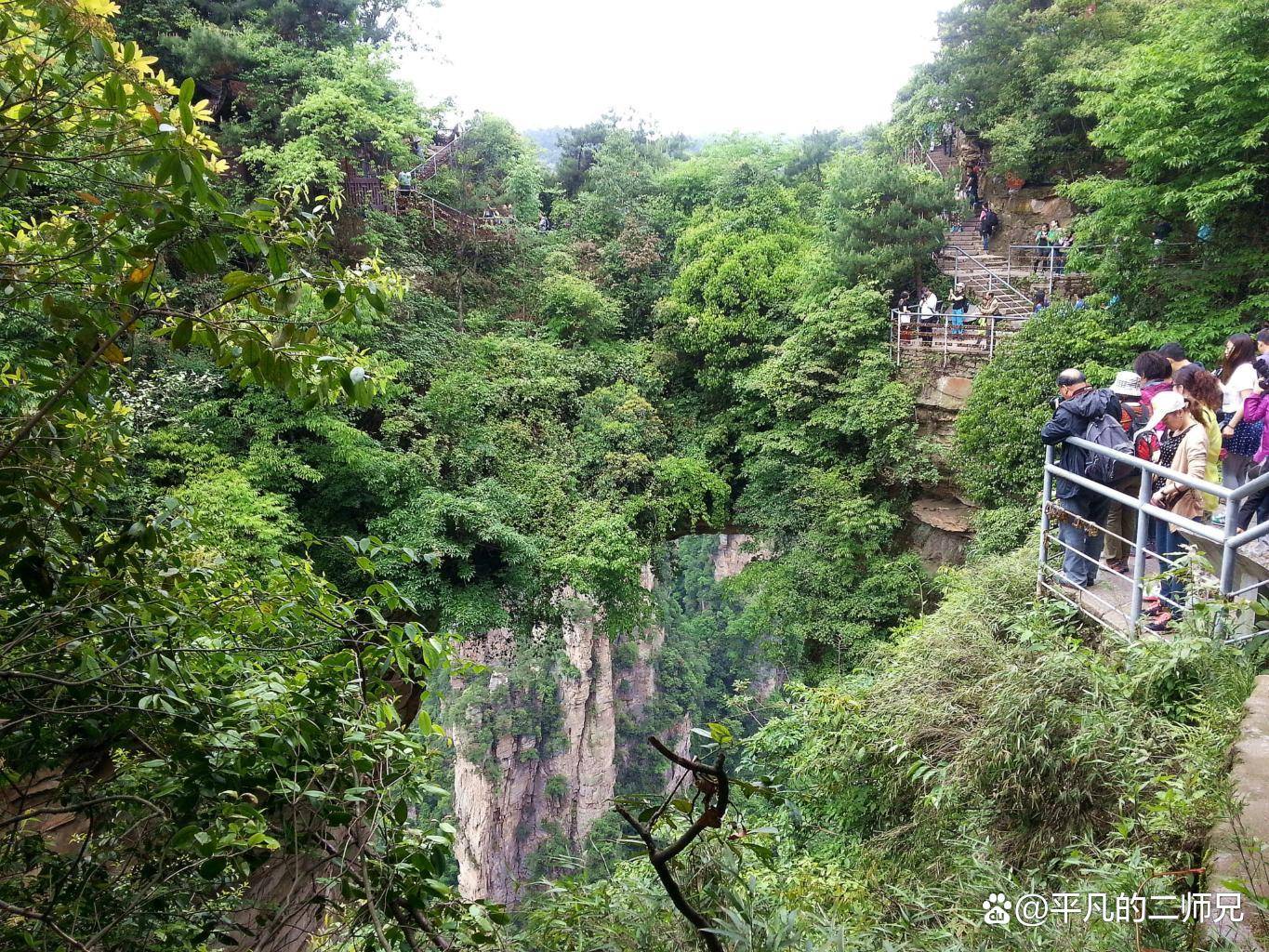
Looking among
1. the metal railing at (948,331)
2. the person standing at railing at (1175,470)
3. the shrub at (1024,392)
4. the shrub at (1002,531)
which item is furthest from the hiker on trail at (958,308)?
the person standing at railing at (1175,470)

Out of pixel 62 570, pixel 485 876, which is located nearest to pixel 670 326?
pixel 62 570

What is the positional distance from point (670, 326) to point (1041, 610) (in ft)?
27.7

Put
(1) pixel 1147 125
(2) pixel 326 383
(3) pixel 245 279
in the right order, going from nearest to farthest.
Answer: (3) pixel 245 279 < (2) pixel 326 383 < (1) pixel 1147 125

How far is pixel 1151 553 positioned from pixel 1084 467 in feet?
3.57

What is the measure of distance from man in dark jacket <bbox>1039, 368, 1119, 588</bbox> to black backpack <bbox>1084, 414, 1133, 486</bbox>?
0.04m

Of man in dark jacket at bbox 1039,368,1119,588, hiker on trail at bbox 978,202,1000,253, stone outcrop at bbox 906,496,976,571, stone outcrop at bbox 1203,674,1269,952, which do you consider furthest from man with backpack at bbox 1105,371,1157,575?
hiker on trail at bbox 978,202,1000,253

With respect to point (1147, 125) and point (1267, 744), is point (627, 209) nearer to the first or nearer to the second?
point (1147, 125)

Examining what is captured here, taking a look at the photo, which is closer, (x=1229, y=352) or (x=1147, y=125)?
(x=1229, y=352)

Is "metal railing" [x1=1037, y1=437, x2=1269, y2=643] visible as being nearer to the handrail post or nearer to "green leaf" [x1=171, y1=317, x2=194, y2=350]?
the handrail post

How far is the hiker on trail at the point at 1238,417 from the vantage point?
4.04m

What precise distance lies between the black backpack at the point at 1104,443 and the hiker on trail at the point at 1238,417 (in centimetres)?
53

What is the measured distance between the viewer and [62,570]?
194 centimetres

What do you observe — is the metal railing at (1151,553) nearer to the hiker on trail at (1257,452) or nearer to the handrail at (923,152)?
the hiker on trail at (1257,452)

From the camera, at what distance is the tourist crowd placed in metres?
3.69
